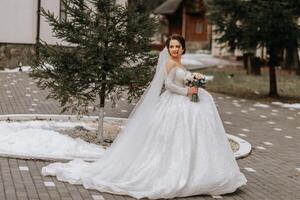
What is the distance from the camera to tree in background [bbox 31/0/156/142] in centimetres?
1041

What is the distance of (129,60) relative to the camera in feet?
35.3

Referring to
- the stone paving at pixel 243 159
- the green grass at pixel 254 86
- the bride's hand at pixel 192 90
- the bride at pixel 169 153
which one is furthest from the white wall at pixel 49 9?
the bride's hand at pixel 192 90

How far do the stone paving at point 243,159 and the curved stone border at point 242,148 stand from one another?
4.7 inches

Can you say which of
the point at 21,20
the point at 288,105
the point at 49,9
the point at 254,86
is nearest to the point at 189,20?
the point at 49,9

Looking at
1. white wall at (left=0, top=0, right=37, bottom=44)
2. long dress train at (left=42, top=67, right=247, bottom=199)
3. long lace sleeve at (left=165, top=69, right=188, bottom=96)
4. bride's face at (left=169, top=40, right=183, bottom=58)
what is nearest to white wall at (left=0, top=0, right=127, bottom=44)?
white wall at (left=0, top=0, right=37, bottom=44)

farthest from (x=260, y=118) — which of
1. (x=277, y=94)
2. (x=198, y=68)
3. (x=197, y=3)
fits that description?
(x=197, y=3)

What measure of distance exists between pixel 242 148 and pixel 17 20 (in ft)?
57.3

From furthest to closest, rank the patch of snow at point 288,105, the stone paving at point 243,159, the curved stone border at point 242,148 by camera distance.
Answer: the patch of snow at point 288,105 → the curved stone border at point 242,148 → the stone paving at point 243,159

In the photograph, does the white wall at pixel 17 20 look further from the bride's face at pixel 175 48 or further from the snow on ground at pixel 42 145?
the bride's face at pixel 175 48

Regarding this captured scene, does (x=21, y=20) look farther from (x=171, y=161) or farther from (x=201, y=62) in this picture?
(x=171, y=161)

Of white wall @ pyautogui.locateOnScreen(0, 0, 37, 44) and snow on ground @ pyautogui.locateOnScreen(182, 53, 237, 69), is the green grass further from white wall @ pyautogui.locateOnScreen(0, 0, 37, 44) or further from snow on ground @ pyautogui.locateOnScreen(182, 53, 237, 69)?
white wall @ pyautogui.locateOnScreen(0, 0, 37, 44)

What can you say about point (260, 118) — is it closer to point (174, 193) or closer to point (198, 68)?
point (174, 193)

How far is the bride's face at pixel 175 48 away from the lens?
8297 mm

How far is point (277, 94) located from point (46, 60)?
12.8 metres
